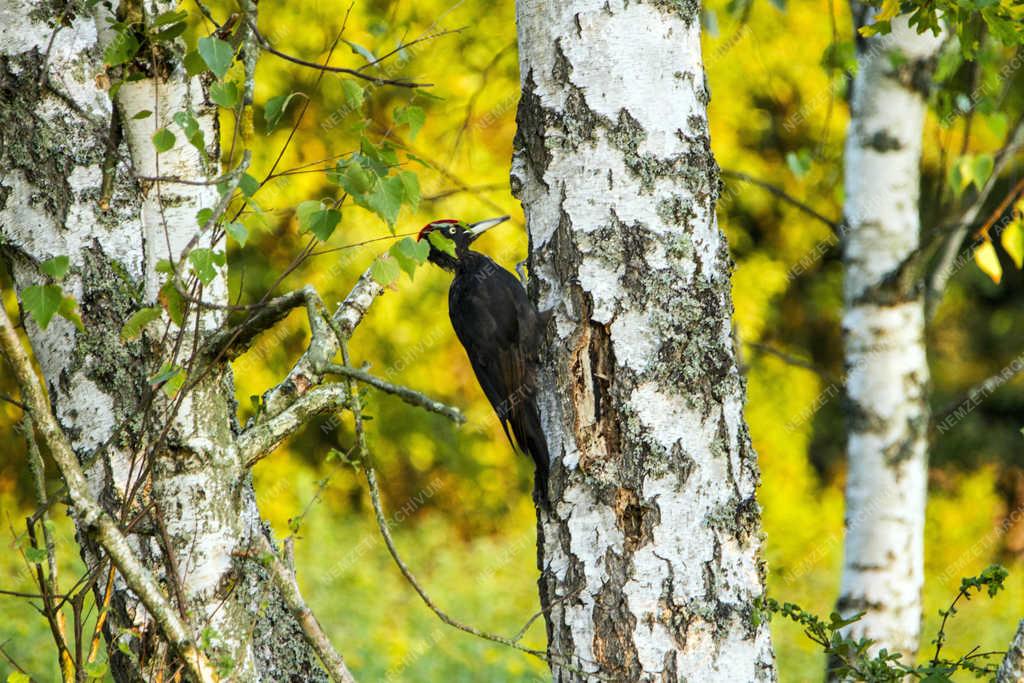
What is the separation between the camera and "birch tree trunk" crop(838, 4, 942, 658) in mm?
3566

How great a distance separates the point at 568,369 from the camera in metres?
2.06

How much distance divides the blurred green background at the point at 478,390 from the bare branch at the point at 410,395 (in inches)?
155

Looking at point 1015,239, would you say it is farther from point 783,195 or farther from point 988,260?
point 783,195

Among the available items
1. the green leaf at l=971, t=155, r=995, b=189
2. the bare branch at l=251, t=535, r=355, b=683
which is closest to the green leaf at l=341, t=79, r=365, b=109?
the bare branch at l=251, t=535, r=355, b=683

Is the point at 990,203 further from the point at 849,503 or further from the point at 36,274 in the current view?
the point at 36,274

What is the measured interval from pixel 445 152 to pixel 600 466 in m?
5.70

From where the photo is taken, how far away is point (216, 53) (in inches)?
61.8

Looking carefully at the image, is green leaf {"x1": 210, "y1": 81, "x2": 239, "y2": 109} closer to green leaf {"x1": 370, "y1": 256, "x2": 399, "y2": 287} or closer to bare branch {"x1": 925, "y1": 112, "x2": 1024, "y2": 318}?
green leaf {"x1": 370, "y1": 256, "x2": 399, "y2": 287}

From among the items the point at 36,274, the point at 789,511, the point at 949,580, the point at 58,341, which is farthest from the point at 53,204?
the point at 949,580

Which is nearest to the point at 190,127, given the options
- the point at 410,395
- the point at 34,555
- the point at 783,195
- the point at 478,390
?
the point at 410,395

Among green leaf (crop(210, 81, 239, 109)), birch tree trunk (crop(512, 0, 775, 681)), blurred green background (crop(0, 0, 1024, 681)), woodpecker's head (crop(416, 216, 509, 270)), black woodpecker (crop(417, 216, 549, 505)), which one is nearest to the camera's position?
green leaf (crop(210, 81, 239, 109))

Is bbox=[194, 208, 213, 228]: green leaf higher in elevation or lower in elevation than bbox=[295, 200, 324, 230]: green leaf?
lower

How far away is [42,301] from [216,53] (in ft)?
1.54

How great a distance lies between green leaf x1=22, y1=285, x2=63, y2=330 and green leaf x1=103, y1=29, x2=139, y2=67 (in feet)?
1.30
